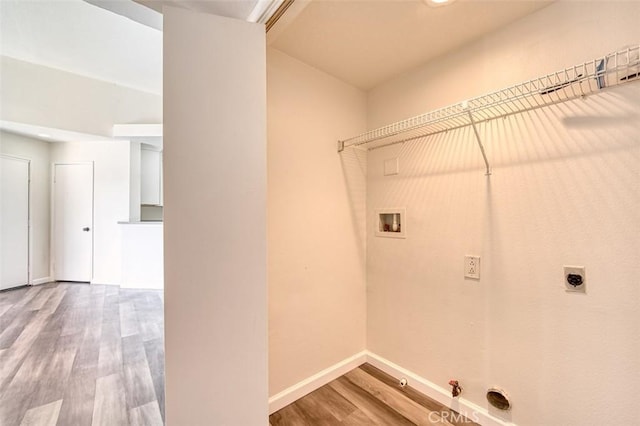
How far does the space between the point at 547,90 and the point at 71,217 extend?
20.1 feet

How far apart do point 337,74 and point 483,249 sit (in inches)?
61.7

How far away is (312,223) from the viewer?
1.81 m

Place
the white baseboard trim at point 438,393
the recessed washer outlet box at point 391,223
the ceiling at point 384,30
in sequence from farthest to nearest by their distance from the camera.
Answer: the recessed washer outlet box at point 391,223 → the white baseboard trim at point 438,393 → the ceiling at point 384,30

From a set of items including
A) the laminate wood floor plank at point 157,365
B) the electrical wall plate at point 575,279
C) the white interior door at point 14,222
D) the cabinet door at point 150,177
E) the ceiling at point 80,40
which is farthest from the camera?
the cabinet door at point 150,177

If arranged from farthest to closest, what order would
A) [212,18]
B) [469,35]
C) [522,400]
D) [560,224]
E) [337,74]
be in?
[337,74]
[469,35]
[522,400]
[560,224]
[212,18]

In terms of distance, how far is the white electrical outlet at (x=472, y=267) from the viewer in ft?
4.96

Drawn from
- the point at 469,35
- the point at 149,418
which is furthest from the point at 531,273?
the point at 149,418

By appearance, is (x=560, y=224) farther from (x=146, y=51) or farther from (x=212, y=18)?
(x=146, y=51)

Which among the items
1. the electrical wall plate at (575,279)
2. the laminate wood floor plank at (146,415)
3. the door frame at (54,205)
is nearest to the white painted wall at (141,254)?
the door frame at (54,205)

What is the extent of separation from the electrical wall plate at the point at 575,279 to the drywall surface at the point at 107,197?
5.29 meters

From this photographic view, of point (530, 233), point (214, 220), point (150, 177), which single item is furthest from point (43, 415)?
point (150, 177)

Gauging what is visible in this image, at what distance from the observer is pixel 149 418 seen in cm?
156

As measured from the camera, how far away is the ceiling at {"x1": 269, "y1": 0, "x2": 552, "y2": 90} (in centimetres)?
129

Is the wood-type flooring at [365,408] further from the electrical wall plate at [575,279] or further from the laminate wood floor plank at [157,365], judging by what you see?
the electrical wall plate at [575,279]
